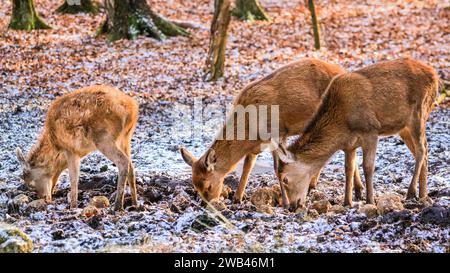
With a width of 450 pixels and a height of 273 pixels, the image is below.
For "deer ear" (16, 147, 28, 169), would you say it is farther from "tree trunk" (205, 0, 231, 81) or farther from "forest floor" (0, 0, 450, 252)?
"tree trunk" (205, 0, 231, 81)

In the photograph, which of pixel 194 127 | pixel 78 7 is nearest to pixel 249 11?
pixel 78 7

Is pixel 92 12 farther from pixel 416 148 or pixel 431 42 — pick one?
pixel 416 148

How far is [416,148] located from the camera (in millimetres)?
10352

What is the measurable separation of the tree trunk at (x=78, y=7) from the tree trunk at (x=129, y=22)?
355cm

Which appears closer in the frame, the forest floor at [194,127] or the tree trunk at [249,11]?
the forest floor at [194,127]

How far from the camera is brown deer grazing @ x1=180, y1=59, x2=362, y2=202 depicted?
33.3 ft

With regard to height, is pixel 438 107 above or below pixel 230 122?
below

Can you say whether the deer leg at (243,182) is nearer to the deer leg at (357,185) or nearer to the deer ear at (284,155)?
the deer ear at (284,155)

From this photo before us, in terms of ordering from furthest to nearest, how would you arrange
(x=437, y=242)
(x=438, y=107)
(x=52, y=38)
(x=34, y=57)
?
(x=52, y=38) → (x=34, y=57) → (x=438, y=107) → (x=437, y=242)

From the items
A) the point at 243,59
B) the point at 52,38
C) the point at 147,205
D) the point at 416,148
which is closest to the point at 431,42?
the point at 243,59

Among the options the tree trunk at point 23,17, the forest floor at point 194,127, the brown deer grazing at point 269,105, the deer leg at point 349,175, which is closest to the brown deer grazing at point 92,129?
the forest floor at point 194,127

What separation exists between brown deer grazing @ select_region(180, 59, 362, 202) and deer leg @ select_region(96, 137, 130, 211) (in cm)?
81

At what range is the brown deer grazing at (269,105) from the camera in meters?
10.2

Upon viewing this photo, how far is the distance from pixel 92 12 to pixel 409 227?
18380 mm
